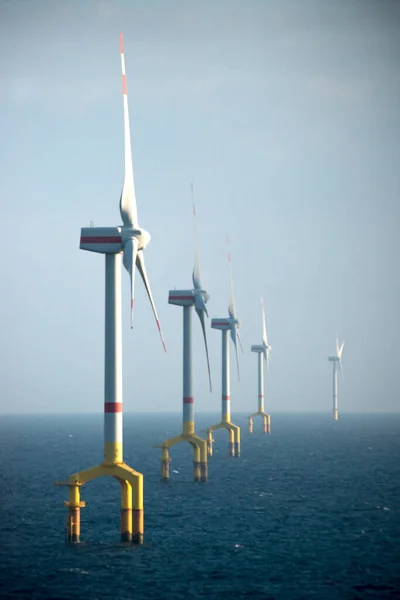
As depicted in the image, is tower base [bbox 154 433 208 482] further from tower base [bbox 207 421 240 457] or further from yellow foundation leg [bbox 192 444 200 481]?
tower base [bbox 207 421 240 457]

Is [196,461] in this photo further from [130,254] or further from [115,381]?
[130,254]

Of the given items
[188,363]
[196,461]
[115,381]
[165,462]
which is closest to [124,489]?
[115,381]

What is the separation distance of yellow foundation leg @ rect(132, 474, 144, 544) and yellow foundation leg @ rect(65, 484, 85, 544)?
13.7 feet

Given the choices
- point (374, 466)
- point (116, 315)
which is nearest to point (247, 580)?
point (116, 315)

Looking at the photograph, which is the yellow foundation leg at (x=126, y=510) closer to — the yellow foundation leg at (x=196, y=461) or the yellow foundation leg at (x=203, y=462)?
the yellow foundation leg at (x=196, y=461)

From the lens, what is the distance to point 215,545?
87.2 metres

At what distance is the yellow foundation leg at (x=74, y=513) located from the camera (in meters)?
77.2

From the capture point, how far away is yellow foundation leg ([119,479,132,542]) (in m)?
77.4

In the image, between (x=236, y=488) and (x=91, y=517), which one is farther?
(x=236, y=488)

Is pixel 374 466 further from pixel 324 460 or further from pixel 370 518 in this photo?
pixel 370 518

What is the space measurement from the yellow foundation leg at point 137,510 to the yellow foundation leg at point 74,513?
417 centimetres

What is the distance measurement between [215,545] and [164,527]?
11.0m

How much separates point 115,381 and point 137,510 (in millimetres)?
10460

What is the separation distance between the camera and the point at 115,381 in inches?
3083
